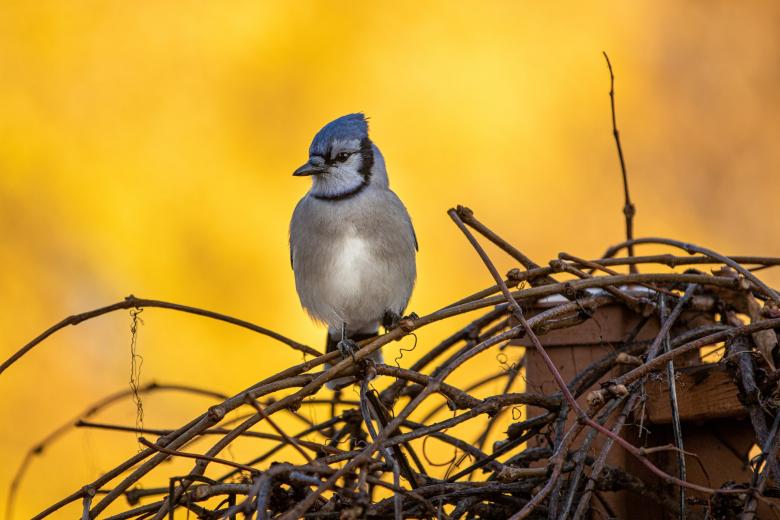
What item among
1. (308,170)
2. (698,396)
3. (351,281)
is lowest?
(698,396)

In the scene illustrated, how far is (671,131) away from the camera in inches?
123

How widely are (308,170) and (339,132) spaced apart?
4.6 inches

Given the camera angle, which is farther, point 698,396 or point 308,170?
point 308,170

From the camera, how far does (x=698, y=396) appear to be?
1.86 meters

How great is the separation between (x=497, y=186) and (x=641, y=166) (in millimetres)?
402

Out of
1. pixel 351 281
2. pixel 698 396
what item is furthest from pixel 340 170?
pixel 698 396

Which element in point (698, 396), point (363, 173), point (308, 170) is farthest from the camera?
point (363, 173)

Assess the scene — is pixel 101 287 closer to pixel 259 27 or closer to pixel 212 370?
pixel 212 370

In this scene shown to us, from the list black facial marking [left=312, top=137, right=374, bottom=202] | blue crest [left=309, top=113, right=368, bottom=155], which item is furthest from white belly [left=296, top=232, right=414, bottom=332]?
blue crest [left=309, top=113, right=368, bottom=155]

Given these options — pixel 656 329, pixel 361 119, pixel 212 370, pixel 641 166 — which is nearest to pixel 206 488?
pixel 656 329

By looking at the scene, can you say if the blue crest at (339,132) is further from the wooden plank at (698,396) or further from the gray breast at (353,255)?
the wooden plank at (698,396)

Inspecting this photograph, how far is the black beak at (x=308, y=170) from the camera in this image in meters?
2.59

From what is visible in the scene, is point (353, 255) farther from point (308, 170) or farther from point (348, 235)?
point (308, 170)

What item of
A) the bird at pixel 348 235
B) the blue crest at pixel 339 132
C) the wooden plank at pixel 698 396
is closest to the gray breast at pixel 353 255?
the bird at pixel 348 235
